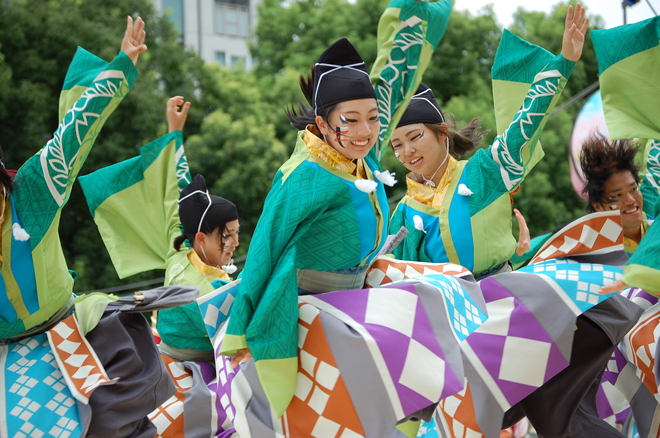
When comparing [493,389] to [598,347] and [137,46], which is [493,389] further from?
[137,46]

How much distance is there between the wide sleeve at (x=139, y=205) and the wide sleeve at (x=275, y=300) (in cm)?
172

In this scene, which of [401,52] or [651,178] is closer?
[401,52]

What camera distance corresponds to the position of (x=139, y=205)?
371 cm

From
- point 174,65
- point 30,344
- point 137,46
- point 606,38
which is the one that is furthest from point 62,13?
point 606,38

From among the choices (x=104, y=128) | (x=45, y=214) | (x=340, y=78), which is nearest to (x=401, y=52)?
(x=340, y=78)

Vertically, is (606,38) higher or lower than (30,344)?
higher

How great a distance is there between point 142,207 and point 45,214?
130 centimetres

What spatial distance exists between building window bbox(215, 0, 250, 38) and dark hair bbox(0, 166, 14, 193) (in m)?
16.1

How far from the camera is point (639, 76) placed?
7.38ft

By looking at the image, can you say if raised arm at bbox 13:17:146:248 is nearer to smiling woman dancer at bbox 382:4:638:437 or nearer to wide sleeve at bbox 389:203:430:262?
smiling woman dancer at bbox 382:4:638:437

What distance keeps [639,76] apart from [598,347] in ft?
3.24

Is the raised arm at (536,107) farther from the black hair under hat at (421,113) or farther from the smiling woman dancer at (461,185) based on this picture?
the black hair under hat at (421,113)

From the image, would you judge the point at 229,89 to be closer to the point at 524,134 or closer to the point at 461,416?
the point at 524,134

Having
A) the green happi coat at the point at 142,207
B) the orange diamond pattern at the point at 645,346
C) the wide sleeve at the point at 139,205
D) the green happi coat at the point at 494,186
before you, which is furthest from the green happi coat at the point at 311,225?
the wide sleeve at the point at 139,205
